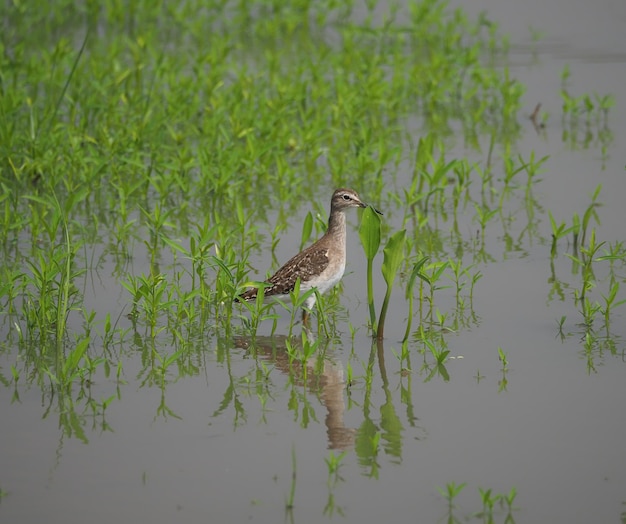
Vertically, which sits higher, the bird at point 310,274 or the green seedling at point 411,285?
the bird at point 310,274

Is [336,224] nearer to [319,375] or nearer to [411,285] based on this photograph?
[411,285]

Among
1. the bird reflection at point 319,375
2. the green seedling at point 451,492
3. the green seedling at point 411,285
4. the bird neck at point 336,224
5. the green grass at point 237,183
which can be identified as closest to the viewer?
the green seedling at point 451,492

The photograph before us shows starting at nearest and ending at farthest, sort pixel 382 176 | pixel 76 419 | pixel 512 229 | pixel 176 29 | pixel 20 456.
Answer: pixel 20 456 < pixel 76 419 < pixel 512 229 < pixel 382 176 < pixel 176 29

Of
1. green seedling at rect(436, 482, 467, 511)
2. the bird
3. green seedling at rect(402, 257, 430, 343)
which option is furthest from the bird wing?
green seedling at rect(436, 482, 467, 511)

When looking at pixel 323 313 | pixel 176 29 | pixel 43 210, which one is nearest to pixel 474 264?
pixel 323 313

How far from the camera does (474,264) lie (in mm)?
9195

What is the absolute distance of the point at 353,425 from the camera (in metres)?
6.56

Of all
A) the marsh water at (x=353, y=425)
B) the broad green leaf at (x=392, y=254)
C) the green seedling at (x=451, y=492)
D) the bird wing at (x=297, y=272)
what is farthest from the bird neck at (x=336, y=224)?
the green seedling at (x=451, y=492)

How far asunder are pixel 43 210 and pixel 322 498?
4.88 meters

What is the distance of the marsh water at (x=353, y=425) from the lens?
5.71 metres

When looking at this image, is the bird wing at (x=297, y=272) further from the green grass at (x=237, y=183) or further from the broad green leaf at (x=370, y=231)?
the broad green leaf at (x=370, y=231)

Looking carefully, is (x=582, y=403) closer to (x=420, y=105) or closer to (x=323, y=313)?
(x=323, y=313)

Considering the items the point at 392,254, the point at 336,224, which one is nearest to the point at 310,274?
the point at 336,224

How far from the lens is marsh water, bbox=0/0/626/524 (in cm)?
571
